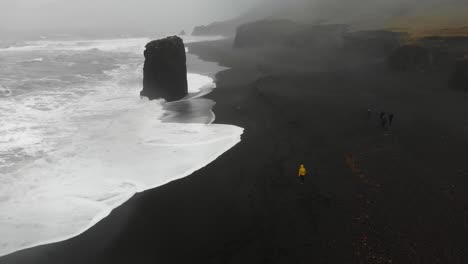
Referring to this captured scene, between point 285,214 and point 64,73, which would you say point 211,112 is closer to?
point 285,214

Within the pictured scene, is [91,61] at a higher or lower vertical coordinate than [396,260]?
higher

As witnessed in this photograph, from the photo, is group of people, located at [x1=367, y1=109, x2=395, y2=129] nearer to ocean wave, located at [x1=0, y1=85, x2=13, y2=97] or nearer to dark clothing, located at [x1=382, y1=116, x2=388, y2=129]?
dark clothing, located at [x1=382, y1=116, x2=388, y2=129]

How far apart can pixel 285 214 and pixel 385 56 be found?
42.8 meters

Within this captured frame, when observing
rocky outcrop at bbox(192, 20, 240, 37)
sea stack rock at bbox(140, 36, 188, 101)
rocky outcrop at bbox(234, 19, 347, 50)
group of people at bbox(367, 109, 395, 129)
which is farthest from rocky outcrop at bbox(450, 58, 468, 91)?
rocky outcrop at bbox(192, 20, 240, 37)

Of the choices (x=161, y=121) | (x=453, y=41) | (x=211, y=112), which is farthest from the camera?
(x=453, y=41)

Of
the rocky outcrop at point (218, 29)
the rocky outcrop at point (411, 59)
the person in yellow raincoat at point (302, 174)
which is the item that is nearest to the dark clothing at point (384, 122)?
the person in yellow raincoat at point (302, 174)

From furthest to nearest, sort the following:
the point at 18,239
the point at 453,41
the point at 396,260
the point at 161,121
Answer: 1. the point at 453,41
2. the point at 161,121
3. the point at 18,239
4. the point at 396,260

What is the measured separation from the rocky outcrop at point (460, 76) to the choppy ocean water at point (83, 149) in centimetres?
2421

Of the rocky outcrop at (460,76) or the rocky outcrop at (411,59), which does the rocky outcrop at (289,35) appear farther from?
the rocky outcrop at (460,76)

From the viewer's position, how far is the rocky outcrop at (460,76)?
35438mm

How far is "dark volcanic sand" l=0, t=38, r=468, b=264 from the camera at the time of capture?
15.1m

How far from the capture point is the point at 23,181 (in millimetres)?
21016

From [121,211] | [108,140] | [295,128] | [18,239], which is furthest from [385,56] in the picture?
[18,239]

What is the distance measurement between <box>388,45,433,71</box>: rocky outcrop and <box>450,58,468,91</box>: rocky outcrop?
18.4ft
